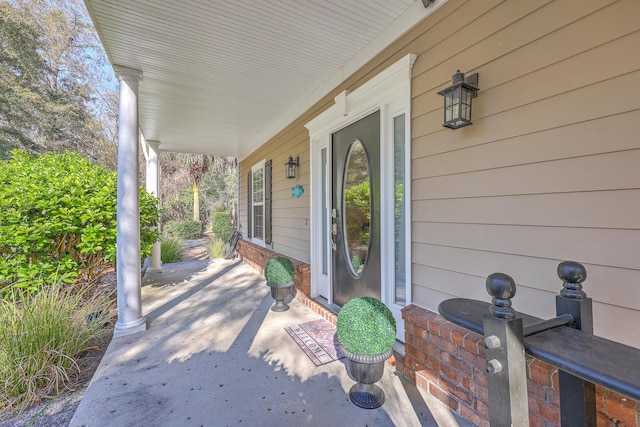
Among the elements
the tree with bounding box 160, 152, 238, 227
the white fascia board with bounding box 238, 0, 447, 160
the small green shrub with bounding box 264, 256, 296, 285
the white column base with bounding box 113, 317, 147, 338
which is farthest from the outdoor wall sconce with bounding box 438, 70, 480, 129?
the tree with bounding box 160, 152, 238, 227

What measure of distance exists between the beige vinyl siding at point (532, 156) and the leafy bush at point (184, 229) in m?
11.8

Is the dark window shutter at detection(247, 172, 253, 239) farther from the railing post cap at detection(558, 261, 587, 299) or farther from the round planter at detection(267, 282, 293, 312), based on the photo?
the railing post cap at detection(558, 261, 587, 299)

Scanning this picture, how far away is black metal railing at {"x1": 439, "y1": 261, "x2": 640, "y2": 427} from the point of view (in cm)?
71

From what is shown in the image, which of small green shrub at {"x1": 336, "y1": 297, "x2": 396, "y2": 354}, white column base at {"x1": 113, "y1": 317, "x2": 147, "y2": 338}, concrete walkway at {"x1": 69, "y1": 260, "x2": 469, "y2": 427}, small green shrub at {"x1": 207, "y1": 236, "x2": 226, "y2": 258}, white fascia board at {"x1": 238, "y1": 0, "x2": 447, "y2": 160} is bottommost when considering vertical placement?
concrete walkway at {"x1": 69, "y1": 260, "x2": 469, "y2": 427}

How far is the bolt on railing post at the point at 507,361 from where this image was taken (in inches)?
31.7

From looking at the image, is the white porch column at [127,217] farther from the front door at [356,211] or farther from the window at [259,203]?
the window at [259,203]

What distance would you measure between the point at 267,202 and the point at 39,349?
3888 millimetres

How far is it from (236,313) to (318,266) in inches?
46.3

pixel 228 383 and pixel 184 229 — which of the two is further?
pixel 184 229

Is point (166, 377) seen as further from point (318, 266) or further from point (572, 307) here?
point (572, 307)

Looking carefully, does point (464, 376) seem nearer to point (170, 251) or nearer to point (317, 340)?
point (317, 340)

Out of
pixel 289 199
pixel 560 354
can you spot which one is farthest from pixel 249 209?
pixel 560 354

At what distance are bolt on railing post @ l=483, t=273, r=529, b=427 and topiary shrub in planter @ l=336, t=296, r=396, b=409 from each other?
40.3 inches

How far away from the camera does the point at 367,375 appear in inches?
73.0
